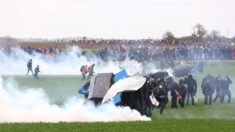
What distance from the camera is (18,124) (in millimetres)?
17953

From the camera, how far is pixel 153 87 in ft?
77.6

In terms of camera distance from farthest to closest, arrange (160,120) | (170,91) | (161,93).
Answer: (170,91)
(161,93)
(160,120)

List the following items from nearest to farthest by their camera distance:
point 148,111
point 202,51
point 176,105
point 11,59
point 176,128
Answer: point 176,128
point 148,111
point 176,105
point 202,51
point 11,59

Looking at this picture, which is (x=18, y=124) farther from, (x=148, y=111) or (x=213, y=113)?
(x=213, y=113)

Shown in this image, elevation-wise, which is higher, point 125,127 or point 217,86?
point 125,127

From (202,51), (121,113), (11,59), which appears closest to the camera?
(121,113)

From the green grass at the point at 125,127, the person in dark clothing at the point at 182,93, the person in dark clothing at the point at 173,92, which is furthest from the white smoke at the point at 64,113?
the person in dark clothing at the point at 182,93

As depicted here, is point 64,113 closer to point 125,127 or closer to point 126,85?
point 126,85

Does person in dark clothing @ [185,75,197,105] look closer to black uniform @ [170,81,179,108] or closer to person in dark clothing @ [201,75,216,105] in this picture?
person in dark clothing @ [201,75,216,105]

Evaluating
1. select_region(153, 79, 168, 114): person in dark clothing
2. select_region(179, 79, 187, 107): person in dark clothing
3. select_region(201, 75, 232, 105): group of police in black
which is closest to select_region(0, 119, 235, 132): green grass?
select_region(153, 79, 168, 114): person in dark clothing

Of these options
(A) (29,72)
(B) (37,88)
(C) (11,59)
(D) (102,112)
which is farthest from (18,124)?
A: (C) (11,59)

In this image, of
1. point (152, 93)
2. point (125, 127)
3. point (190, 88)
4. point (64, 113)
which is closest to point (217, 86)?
point (190, 88)

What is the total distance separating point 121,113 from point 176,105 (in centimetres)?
657

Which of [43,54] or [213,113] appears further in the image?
[43,54]
